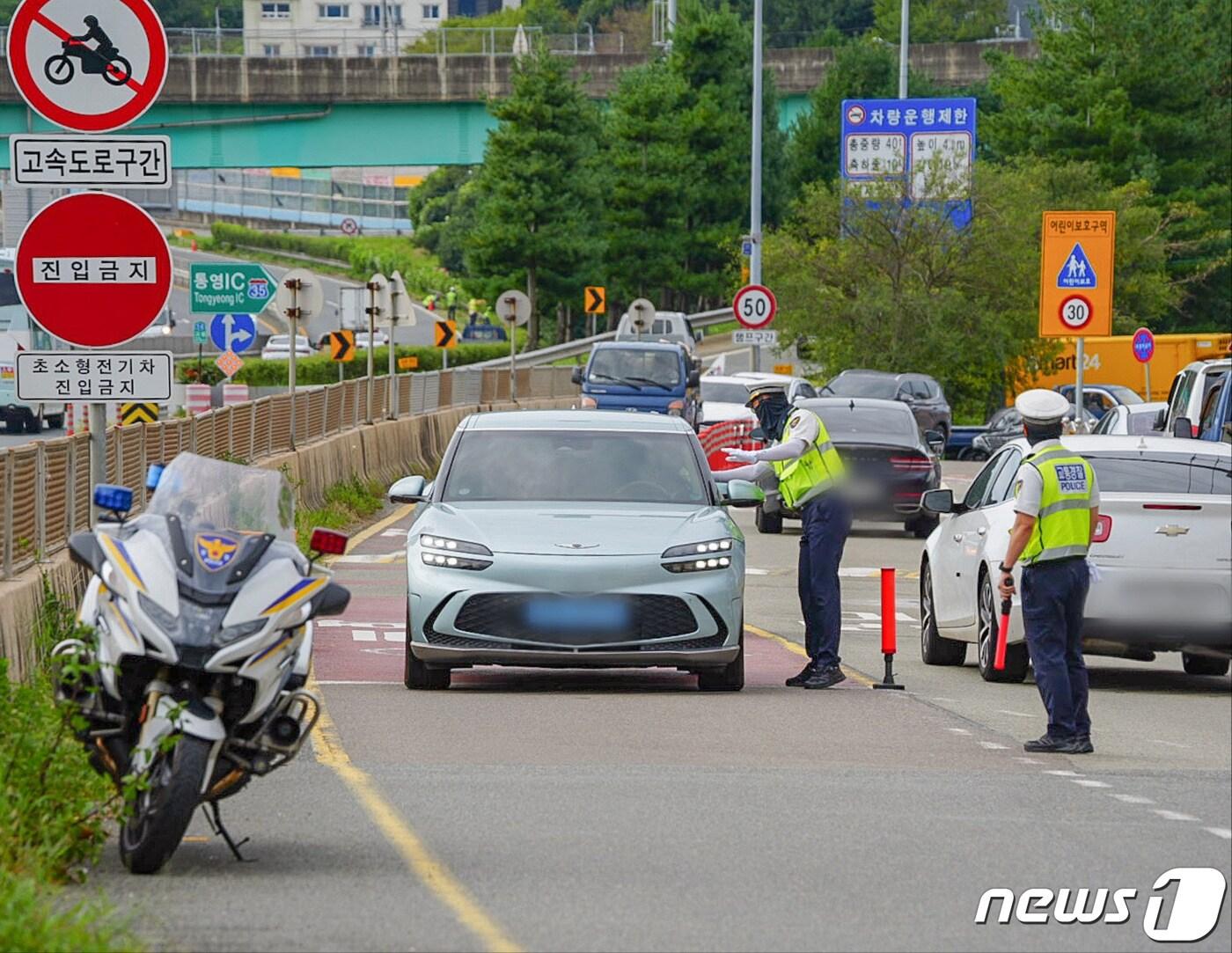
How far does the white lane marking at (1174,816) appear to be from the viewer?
9.69 meters

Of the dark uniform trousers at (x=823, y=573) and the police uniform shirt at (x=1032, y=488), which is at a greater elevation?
the police uniform shirt at (x=1032, y=488)

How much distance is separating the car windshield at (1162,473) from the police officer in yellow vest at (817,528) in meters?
1.54

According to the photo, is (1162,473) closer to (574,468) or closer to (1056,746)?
(1056,746)

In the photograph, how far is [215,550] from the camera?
25.2ft

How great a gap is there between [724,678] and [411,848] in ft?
17.3

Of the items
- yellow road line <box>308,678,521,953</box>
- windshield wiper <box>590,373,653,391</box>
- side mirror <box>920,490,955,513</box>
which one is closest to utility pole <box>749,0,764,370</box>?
windshield wiper <box>590,373,653,391</box>

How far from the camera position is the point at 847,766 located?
10.9 m

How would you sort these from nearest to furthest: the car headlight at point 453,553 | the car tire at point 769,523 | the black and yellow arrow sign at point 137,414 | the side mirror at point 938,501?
the car headlight at point 453,553 < the side mirror at point 938,501 < the black and yellow arrow sign at point 137,414 < the car tire at point 769,523

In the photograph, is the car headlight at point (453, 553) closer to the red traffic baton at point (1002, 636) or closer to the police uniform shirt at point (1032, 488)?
the red traffic baton at point (1002, 636)

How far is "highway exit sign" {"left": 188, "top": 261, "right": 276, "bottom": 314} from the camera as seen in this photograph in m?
37.6

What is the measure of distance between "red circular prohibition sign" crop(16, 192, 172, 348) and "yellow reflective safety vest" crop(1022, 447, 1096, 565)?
4279mm

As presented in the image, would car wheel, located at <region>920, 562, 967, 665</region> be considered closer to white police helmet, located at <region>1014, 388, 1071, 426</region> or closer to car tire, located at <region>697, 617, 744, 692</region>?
car tire, located at <region>697, 617, 744, 692</region>

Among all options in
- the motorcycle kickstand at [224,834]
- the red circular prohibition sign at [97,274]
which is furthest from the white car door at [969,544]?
the motorcycle kickstand at [224,834]

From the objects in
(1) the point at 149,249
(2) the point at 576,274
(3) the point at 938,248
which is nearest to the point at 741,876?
(1) the point at 149,249
